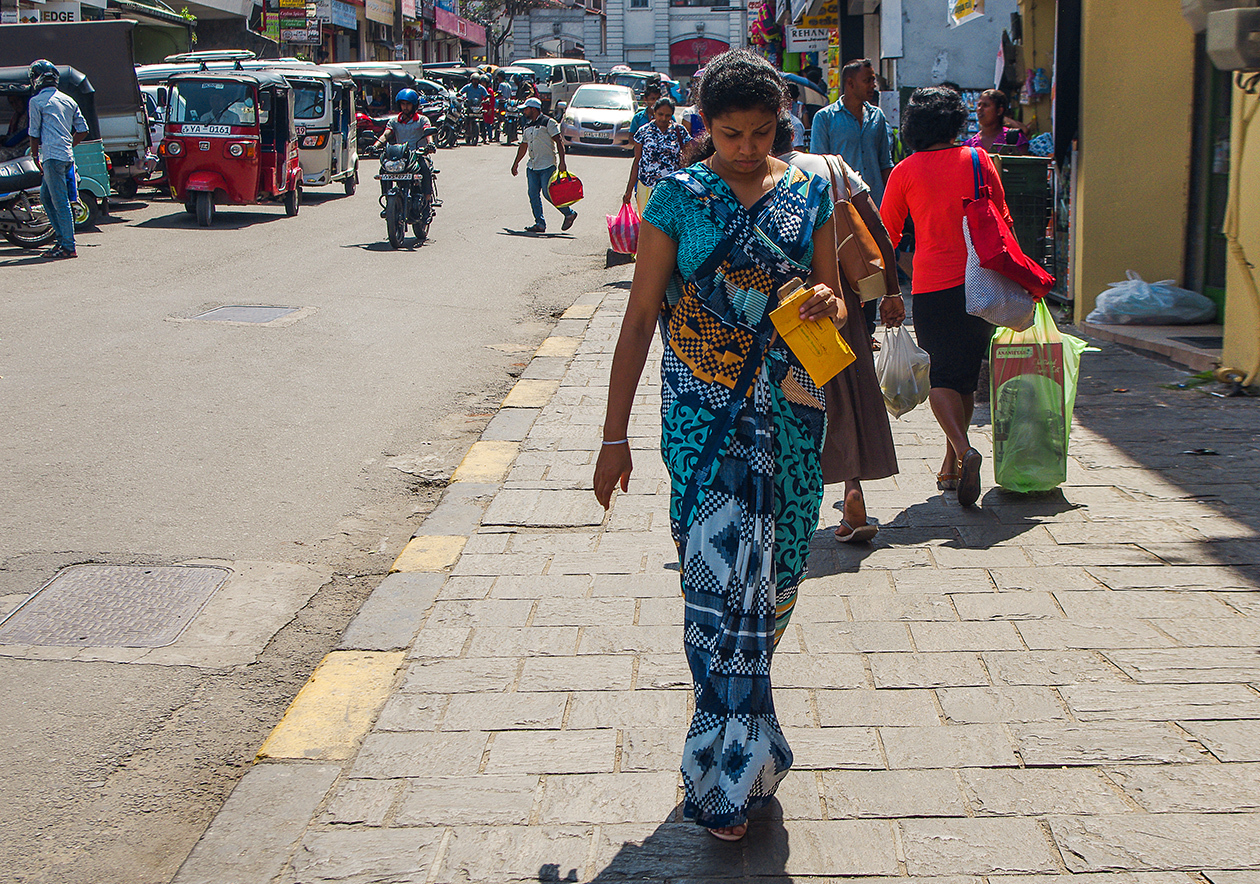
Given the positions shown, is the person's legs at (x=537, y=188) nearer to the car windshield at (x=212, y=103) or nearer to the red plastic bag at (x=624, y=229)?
the car windshield at (x=212, y=103)

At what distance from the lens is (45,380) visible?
24.8ft

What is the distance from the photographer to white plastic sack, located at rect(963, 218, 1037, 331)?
4887 millimetres

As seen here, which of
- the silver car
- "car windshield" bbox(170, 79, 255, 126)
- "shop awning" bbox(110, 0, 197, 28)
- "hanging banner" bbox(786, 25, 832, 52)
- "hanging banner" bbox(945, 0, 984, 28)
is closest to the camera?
"hanging banner" bbox(945, 0, 984, 28)

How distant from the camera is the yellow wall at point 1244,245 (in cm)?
669

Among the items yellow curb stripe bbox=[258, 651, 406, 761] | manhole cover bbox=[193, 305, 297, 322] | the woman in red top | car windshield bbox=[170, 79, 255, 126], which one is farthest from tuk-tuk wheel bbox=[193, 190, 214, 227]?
yellow curb stripe bbox=[258, 651, 406, 761]

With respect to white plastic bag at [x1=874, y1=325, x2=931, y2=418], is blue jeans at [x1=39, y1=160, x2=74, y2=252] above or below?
above

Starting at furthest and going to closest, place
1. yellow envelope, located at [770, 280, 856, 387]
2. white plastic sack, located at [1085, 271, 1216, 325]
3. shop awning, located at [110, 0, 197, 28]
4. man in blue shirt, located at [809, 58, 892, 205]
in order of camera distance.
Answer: shop awning, located at [110, 0, 197, 28] < white plastic sack, located at [1085, 271, 1216, 325] < man in blue shirt, located at [809, 58, 892, 205] < yellow envelope, located at [770, 280, 856, 387]

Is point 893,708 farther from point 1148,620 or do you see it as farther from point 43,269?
point 43,269

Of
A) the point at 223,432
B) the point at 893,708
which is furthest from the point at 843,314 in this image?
the point at 223,432

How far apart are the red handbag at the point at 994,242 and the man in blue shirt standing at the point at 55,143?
10.8 metres

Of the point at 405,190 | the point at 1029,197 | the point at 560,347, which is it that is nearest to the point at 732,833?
the point at 560,347

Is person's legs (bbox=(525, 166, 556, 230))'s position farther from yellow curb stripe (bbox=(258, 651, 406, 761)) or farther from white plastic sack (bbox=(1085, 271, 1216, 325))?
yellow curb stripe (bbox=(258, 651, 406, 761))

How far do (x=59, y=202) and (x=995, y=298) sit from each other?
36.7ft

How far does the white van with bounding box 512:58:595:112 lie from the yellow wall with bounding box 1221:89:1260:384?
118ft
